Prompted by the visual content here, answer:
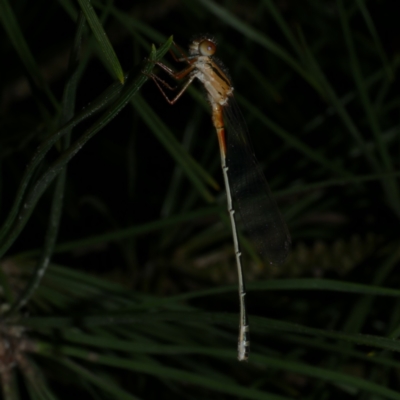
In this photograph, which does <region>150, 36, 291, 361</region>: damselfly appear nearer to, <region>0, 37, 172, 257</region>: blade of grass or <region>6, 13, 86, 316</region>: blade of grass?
<region>6, 13, 86, 316</region>: blade of grass

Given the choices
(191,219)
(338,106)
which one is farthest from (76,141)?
(338,106)

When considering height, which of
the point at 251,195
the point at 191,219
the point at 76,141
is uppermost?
the point at 251,195

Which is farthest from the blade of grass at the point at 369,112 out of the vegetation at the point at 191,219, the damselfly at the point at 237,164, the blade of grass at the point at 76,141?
the blade of grass at the point at 76,141

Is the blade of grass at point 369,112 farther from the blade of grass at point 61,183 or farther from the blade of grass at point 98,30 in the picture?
the blade of grass at point 98,30

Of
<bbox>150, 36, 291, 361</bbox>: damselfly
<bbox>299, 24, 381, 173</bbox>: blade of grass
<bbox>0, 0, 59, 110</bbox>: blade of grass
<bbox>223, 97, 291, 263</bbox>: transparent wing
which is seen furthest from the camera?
<bbox>223, 97, 291, 263</bbox>: transparent wing

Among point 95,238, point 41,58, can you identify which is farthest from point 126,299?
point 41,58

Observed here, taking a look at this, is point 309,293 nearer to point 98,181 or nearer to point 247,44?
point 247,44

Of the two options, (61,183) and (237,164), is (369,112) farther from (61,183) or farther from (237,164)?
(61,183)

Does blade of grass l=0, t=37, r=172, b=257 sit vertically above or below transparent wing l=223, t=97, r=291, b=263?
below

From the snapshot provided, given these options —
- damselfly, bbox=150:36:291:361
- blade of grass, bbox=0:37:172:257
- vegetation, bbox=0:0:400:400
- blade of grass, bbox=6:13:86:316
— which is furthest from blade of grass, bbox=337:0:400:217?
blade of grass, bbox=0:37:172:257
